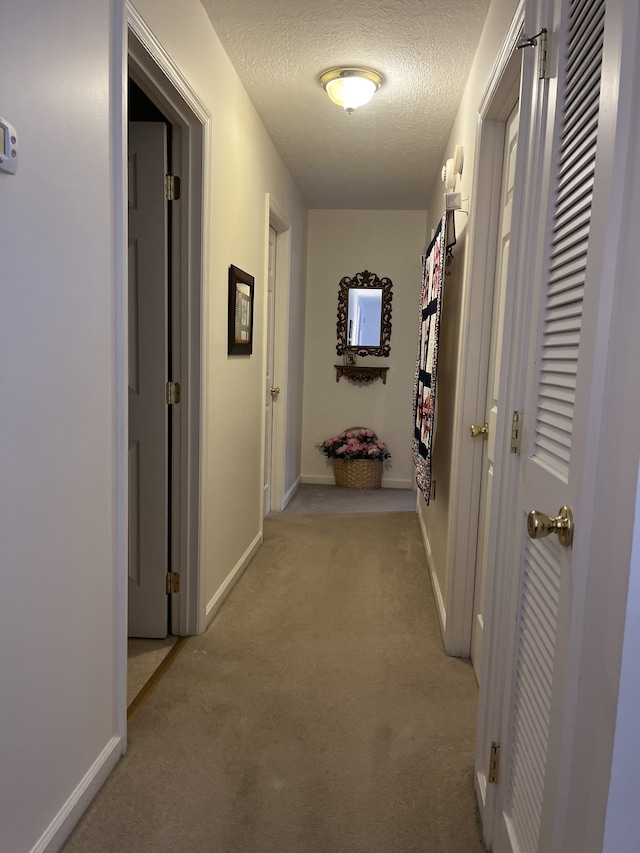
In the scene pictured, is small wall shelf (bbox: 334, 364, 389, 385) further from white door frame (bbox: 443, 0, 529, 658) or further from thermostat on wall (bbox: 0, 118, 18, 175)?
thermostat on wall (bbox: 0, 118, 18, 175)

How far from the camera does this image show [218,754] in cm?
179

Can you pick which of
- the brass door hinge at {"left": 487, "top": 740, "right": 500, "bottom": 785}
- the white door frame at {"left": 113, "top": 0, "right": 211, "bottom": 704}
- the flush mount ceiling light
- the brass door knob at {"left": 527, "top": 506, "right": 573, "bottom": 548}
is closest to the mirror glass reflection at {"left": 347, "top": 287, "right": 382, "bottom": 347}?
the flush mount ceiling light

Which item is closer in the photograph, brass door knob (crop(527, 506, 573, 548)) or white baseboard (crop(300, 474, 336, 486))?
brass door knob (crop(527, 506, 573, 548))

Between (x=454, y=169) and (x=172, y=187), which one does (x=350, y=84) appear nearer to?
(x=454, y=169)

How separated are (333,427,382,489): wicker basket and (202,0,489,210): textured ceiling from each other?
234 centimetres

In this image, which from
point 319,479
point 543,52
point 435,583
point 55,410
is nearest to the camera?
point 543,52

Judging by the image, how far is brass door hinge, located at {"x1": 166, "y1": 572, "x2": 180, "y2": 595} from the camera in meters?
2.48

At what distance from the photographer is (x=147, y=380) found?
2398mm

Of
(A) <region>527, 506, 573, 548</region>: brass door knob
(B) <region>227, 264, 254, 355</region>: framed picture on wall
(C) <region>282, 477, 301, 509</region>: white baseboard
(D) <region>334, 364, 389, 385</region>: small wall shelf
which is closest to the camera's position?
(A) <region>527, 506, 573, 548</region>: brass door knob

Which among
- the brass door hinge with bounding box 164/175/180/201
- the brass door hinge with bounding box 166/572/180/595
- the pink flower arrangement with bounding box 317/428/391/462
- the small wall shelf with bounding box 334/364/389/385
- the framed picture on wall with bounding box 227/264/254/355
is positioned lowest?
the brass door hinge with bounding box 166/572/180/595

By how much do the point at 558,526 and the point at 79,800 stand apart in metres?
1.36

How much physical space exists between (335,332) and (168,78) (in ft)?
11.6

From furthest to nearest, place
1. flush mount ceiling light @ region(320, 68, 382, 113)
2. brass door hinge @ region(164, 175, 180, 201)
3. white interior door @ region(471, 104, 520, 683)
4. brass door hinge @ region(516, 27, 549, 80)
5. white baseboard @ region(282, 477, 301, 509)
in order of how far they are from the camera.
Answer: white baseboard @ region(282, 477, 301, 509), flush mount ceiling light @ region(320, 68, 382, 113), brass door hinge @ region(164, 175, 180, 201), white interior door @ region(471, 104, 520, 683), brass door hinge @ region(516, 27, 549, 80)

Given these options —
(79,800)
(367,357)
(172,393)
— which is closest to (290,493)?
(367,357)
